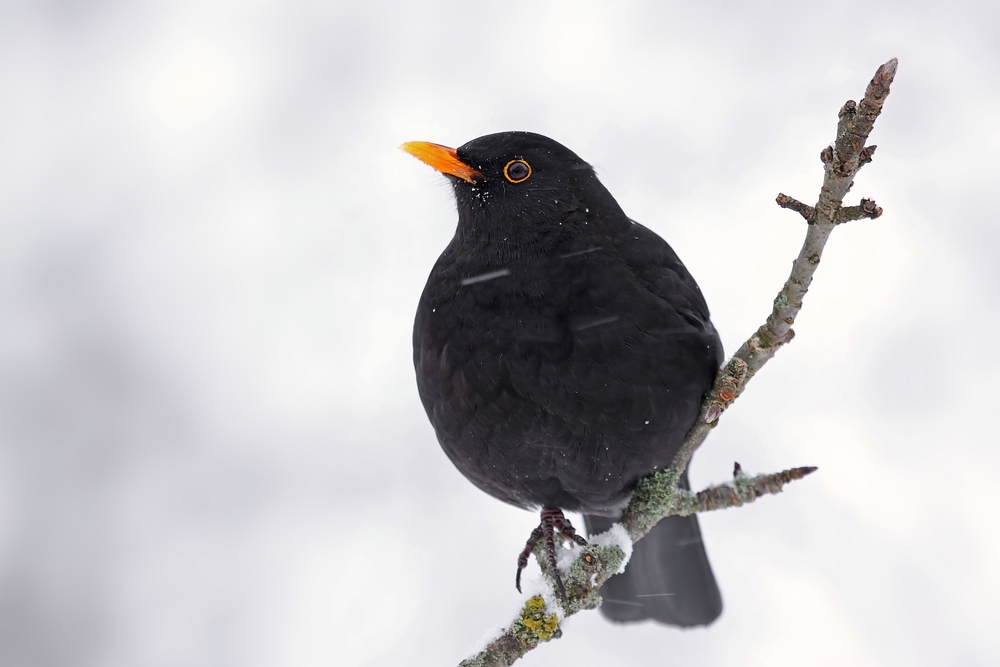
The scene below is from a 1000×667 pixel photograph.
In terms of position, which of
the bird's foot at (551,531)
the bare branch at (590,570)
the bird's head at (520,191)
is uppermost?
the bird's head at (520,191)

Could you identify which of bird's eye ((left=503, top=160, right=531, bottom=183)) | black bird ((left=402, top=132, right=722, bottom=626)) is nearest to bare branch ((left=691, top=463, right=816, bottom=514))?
black bird ((left=402, top=132, right=722, bottom=626))

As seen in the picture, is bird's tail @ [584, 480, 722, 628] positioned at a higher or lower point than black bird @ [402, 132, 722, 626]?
lower

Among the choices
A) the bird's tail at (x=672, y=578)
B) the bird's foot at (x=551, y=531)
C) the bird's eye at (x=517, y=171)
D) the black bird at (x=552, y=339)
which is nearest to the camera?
the black bird at (x=552, y=339)

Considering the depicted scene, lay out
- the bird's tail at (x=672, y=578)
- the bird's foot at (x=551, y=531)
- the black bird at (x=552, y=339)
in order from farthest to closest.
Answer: the bird's tail at (x=672, y=578)
the bird's foot at (x=551, y=531)
the black bird at (x=552, y=339)

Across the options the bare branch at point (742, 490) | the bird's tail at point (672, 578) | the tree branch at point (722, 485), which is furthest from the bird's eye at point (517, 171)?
the bird's tail at point (672, 578)

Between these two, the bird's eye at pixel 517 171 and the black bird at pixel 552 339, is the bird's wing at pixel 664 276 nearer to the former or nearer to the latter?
the black bird at pixel 552 339

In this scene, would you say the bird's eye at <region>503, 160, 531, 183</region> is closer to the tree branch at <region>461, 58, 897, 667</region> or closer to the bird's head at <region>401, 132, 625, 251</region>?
the bird's head at <region>401, 132, 625, 251</region>

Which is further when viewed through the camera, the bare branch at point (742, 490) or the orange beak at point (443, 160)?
the orange beak at point (443, 160)

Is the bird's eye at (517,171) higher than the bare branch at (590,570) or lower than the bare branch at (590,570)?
higher
